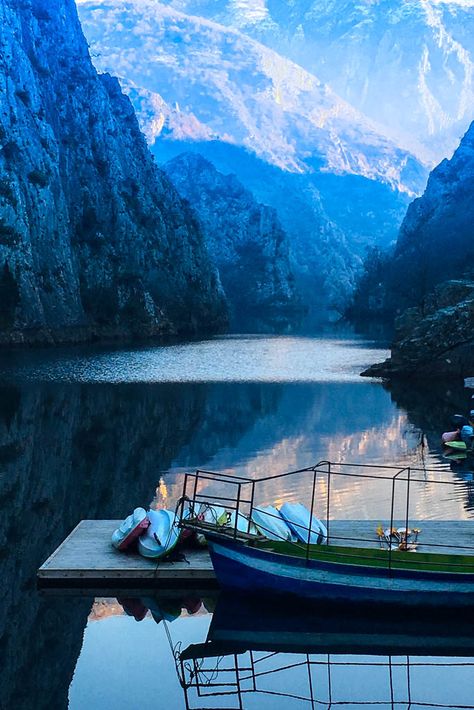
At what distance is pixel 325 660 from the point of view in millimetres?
19047

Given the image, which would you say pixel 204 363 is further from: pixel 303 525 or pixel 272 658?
pixel 272 658

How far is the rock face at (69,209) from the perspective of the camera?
13975cm

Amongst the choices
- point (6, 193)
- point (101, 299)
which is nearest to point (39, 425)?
point (6, 193)

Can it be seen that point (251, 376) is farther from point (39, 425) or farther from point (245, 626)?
point (245, 626)

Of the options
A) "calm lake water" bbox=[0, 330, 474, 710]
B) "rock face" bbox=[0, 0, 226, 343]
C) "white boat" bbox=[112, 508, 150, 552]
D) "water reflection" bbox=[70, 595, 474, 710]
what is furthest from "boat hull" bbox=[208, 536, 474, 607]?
"rock face" bbox=[0, 0, 226, 343]

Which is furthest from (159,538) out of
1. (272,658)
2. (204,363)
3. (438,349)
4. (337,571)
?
(204,363)

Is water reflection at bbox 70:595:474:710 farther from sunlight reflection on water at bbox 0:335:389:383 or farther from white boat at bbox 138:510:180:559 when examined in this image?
sunlight reflection on water at bbox 0:335:389:383

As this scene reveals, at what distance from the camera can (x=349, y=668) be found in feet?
61.2

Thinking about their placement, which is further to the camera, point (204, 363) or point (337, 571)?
point (204, 363)

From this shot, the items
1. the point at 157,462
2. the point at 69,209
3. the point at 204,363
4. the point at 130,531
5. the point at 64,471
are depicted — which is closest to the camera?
the point at 130,531

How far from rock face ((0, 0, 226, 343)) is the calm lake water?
4268 centimetres

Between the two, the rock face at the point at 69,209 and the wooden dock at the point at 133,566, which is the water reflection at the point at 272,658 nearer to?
the wooden dock at the point at 133,566

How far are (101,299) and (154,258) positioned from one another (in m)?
31.0

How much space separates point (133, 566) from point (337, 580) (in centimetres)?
627
